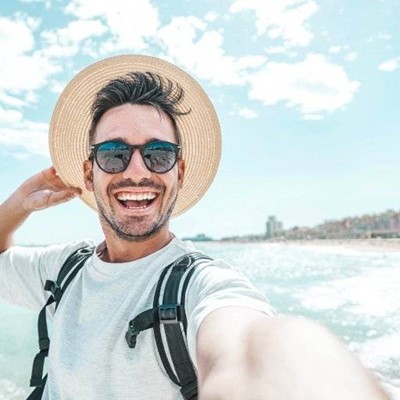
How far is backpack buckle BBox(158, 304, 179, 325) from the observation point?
1.48m

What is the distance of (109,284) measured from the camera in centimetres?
193

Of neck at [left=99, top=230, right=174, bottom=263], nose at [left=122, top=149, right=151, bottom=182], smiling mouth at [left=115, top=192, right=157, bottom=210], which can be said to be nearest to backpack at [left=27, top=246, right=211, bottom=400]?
neck at [left=99, top=230, right=174, bottom=263]

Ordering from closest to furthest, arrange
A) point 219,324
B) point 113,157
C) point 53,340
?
point 219,324, point 53,340, point 113,157

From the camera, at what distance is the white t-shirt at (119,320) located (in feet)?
4.65

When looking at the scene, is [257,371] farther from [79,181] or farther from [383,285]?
[383,285]

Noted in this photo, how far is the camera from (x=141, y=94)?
2.33 meters

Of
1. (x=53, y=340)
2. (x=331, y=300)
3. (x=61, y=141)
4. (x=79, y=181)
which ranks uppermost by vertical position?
(x=61, y=141)

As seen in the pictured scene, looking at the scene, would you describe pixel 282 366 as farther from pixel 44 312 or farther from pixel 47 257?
pixel 47 257

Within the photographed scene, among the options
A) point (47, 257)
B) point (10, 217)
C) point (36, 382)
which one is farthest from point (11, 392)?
point (36, 382)

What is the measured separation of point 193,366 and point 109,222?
0.96m

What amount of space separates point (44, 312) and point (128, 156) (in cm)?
93

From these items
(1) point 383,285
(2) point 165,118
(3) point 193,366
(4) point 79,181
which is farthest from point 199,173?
(1) point 383,285

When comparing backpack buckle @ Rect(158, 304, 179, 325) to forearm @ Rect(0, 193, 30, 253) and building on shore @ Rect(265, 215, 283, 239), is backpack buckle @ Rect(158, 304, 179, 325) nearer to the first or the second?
forearm @ Rect(0, 193, 30, 253)

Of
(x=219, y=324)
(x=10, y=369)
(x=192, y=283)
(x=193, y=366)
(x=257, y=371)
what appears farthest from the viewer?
(x=10, y=369)
